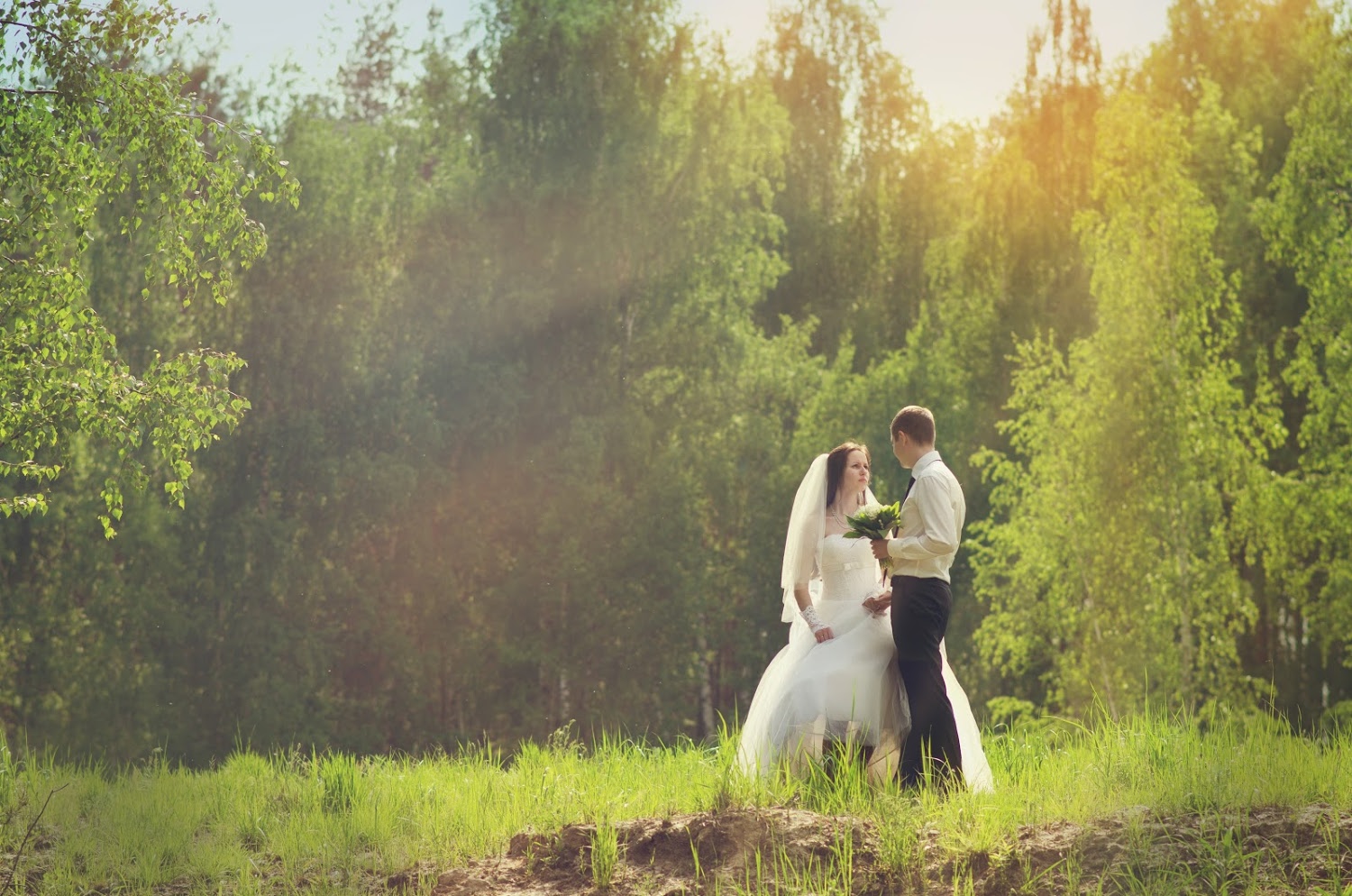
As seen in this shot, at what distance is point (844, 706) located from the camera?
23.5 feet

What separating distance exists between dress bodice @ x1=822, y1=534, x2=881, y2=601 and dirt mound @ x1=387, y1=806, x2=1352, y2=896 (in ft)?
6.99

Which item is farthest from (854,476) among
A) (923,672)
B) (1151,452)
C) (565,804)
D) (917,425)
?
(1151,452)

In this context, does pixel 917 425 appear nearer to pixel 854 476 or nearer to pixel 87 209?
pixel 854 476

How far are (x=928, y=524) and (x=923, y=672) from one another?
2.42 feet

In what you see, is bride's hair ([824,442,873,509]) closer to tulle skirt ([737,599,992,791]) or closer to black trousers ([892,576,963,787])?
tulle skirt ([737,599,992,791])

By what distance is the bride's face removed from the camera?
318 inches

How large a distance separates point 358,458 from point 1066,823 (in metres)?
21.8

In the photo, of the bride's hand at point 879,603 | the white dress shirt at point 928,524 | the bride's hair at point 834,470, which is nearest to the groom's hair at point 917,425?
the white dress shirt at point 928,524

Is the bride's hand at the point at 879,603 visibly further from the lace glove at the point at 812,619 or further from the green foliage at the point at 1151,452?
the green foliage at the point at 1151,452

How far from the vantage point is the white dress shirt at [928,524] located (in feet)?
22.5

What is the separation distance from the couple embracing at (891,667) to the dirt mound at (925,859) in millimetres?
904

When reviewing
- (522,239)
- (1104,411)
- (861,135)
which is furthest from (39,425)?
(861,135)

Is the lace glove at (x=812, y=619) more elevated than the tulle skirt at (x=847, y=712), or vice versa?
the lace glove at (x=812, y=619)

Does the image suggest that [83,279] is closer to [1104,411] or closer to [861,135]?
[1104,411]
